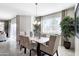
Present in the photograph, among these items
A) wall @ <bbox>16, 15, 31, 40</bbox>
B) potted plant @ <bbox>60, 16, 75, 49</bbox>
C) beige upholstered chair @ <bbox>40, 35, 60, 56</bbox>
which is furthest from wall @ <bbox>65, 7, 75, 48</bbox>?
wall @ <bbox>16, 15, 31, 40</bbox>

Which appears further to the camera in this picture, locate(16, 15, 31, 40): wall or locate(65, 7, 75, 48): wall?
locate(16, 15, 31, 40): wall

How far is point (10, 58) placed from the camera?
2109 mm

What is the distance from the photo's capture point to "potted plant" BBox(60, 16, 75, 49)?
2.09 m

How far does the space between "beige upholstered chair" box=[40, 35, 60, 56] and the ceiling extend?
62 cm

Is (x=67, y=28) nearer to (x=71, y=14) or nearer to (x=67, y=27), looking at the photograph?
(x=67, y=27)

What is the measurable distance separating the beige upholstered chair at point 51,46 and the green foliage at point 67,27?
20cm

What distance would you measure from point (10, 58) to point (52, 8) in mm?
1475

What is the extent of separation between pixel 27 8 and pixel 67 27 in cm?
101

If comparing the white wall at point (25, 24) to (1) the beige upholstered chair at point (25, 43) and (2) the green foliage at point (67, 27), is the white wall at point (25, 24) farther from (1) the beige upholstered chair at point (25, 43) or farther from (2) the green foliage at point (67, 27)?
(2) the green foliage at point (67, 27)

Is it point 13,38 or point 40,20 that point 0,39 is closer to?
point 13,38

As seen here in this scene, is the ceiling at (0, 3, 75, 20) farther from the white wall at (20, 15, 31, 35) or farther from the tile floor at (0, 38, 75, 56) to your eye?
the tile floor at (0, 38, 75, 56)

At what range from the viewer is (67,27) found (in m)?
2.13

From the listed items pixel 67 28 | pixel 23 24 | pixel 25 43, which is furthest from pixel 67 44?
pixel 23 24

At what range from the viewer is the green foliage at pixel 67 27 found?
2096 mm
